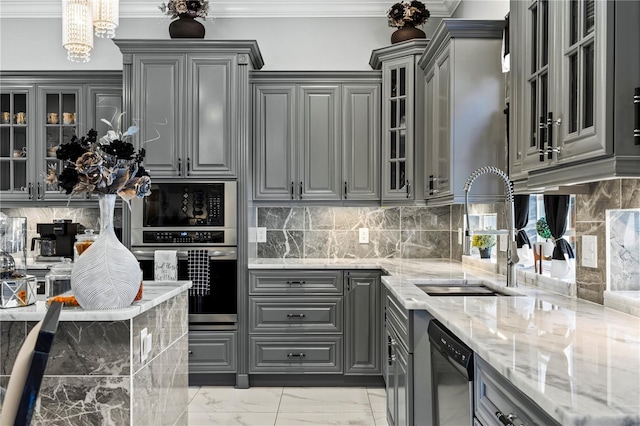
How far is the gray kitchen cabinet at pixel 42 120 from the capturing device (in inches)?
176

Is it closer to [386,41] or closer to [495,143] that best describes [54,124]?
[386,41]

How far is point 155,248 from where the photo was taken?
4.04 meters

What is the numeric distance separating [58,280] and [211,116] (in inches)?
91.9

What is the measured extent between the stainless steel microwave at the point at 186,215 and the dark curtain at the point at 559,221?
2.28 metres

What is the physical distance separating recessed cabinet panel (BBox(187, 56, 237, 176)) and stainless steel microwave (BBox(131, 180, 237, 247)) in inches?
5.9

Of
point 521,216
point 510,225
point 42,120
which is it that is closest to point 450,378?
point 510,225

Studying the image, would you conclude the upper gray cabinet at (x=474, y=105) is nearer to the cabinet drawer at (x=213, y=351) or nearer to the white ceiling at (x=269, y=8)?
the white ceiling at (x=269, y=8)

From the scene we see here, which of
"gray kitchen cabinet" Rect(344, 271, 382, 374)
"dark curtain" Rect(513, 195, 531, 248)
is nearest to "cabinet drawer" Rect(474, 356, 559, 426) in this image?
"dark curtain" Rect(513, 195, 531, 248)

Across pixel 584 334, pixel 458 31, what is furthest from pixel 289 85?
pixel 584 334

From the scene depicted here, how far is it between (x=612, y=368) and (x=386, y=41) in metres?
4.11

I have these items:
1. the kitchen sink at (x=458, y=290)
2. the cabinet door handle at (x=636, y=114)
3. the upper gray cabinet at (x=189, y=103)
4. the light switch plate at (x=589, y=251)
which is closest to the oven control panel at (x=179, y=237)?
the upper gray cabinet at (x=189, y=103)

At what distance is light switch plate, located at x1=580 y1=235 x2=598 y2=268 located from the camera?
2.19 meters

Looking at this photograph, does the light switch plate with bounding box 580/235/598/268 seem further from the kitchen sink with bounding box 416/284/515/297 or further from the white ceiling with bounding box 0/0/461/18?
the white ceiling with bounding box 0/0/461/18

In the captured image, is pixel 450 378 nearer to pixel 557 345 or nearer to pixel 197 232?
pixel 557 345
